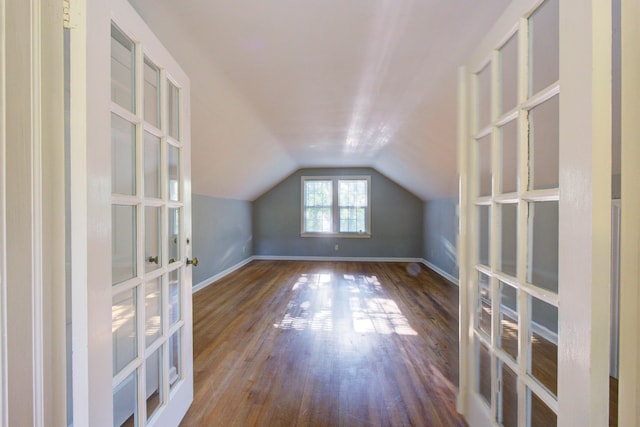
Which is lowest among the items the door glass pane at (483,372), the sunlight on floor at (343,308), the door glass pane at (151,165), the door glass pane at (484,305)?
the sunlight on floor at (343,308)

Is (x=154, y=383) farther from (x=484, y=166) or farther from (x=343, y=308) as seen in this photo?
(x=343, y=308)

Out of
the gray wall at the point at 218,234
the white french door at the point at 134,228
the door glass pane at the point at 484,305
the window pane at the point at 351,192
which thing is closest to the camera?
the white french door at the point at 134,228

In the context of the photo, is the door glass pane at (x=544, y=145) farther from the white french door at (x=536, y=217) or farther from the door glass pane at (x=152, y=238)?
the door glass pane at (x=152, y=238)

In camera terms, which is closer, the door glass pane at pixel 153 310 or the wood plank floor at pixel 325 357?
the door glass pane at pixel 153 310

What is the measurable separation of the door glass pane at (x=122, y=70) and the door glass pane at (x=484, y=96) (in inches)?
59.8

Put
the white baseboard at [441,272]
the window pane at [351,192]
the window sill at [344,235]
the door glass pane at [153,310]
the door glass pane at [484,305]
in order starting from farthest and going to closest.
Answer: the window pane at [351,192], the window sill at [344,235], the white baseboard at [441,272], the door glass pane at [484,305], the door glass pane at [153,310]

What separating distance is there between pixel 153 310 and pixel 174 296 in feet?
0.64

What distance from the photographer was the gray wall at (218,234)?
158 inches

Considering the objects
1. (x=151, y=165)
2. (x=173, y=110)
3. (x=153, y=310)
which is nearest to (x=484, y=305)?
(x=153, y=310)

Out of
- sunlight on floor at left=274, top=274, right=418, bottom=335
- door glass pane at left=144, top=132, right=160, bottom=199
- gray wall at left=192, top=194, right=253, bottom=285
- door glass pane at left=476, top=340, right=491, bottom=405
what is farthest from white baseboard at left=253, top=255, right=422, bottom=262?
door glass pane at left=144, top=132, right=160, bottom=199

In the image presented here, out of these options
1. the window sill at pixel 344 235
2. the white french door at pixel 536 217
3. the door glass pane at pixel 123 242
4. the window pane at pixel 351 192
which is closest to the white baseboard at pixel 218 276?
the window sill at pixel 344 235

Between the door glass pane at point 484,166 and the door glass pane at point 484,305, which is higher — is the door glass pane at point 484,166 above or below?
above

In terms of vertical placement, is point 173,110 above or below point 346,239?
above

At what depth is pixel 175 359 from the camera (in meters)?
1.38
